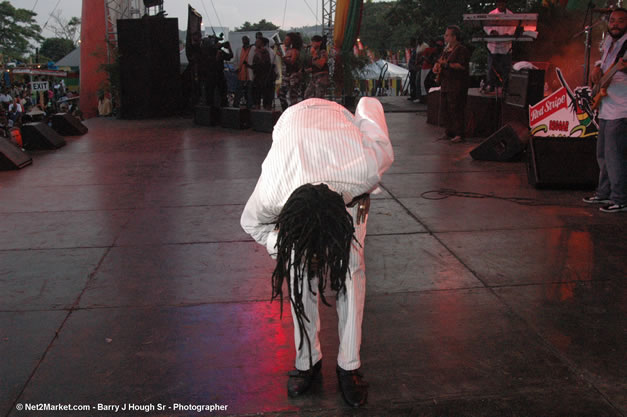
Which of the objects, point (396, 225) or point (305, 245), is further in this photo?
point (396, 225)

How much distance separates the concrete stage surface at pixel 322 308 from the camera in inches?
108

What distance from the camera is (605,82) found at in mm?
5531

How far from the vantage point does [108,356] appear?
314cm

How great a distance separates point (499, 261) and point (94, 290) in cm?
297

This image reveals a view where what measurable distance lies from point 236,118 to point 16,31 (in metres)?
46.7

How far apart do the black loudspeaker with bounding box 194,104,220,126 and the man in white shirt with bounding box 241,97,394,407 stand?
42.1 ft

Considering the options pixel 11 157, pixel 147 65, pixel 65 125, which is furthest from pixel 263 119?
pixel 147 65

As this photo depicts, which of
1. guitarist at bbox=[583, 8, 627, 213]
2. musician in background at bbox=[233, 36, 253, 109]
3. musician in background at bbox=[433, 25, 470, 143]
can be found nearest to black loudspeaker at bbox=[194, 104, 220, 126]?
musician in background at bbox=[233, 36, 253, 109]

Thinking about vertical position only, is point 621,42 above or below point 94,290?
above

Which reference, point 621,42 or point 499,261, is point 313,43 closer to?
point 621,42

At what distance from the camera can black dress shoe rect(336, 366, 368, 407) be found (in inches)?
103

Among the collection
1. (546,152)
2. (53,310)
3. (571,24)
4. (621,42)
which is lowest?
(53,310)

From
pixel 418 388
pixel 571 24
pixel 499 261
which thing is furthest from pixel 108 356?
pixel 571 24

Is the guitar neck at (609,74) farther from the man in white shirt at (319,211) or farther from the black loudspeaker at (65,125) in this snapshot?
the black loudspeaker at (65,125)
